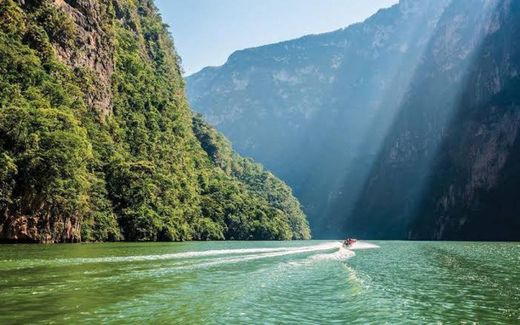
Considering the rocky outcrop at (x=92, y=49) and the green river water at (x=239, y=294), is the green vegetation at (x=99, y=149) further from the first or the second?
the green river water at (x=239, y=294)

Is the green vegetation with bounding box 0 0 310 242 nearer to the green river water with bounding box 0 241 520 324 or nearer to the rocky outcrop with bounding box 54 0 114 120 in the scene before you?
the rocky outcrop with bounding box 54 0 114 120

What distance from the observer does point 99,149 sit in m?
95.4

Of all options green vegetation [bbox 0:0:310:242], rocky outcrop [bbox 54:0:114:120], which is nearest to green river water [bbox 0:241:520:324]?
green vegetation [bbox 0:0:310:242]

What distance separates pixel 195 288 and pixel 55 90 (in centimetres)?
6090

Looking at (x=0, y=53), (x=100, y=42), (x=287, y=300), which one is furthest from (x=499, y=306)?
(x=100, y=42)

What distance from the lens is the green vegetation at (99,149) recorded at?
6347 centimetres

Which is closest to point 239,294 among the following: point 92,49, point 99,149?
point 99,149

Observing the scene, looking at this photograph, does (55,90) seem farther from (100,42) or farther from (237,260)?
(237,260)

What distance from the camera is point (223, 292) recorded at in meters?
26.3

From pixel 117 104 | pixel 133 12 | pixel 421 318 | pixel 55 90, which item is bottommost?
pixel 421 318

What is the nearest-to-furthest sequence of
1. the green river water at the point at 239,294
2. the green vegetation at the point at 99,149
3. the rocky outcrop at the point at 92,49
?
the green river water at the point at 239,294, the green vegetation at the point at 99,149, the rocky outcrop at the point at 92,49

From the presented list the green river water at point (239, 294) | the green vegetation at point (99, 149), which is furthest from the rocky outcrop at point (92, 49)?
the green river water at point (239, 294)

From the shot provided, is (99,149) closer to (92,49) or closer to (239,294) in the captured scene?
(92,49)

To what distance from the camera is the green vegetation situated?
63.5 metres
